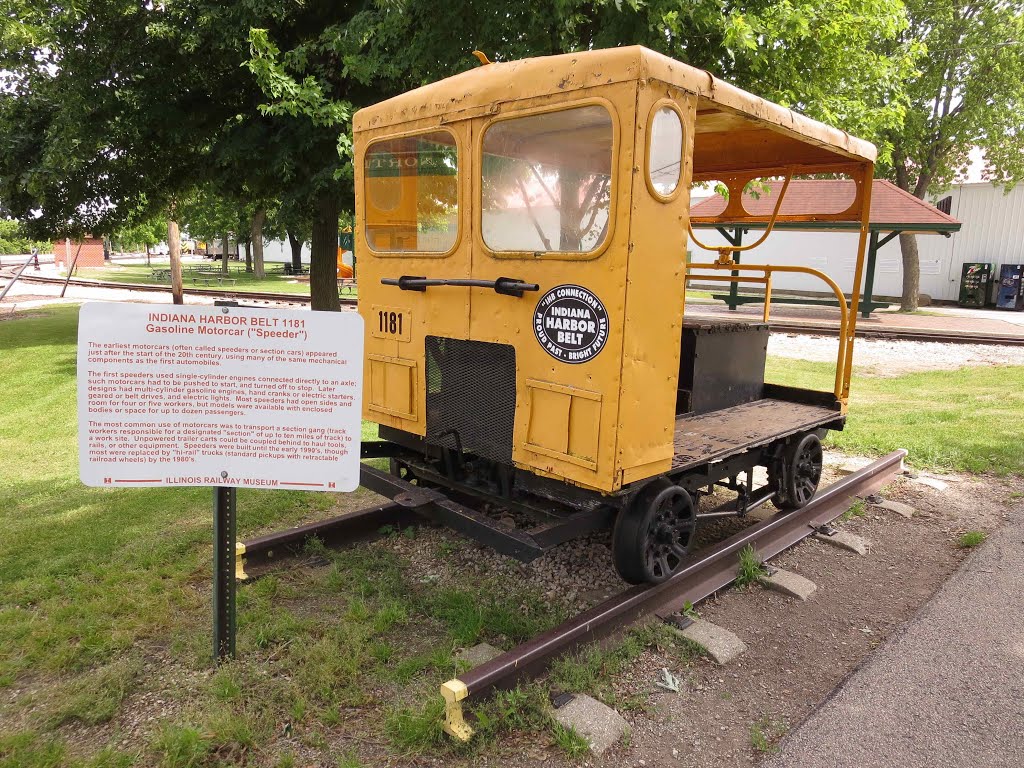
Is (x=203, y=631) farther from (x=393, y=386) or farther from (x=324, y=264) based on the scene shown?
(x=324, y=264)

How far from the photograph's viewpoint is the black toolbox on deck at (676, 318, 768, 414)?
515 centimetres

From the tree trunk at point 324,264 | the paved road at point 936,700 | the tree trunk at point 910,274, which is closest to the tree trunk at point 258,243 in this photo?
the tree trunk at point 324,264

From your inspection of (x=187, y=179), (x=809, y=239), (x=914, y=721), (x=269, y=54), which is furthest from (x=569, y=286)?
(x=809, y=239)

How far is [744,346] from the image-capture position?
573cm

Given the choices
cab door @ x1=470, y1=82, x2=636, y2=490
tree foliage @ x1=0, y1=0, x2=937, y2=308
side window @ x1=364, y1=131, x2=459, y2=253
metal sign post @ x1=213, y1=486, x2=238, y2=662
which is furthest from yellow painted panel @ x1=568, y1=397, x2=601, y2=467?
tree foliage @ x1=0, y1=0, x2=937, y2=308

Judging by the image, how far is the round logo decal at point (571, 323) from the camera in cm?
334

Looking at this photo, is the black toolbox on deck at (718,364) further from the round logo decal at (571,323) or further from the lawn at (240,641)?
the lawn at (240,641)

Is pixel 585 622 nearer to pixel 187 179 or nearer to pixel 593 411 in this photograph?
pixel 593 411

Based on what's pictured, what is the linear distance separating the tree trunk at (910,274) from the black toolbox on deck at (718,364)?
911 inches

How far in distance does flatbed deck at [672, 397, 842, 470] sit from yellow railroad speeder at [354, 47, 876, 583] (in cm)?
3

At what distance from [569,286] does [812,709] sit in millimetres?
2263

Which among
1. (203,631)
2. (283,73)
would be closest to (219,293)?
(283,73)

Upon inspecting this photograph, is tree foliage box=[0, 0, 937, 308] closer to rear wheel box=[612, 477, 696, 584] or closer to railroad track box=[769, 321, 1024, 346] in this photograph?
rear wheel box=[612, 477, 696, 584]

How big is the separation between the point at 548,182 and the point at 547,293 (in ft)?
2.04
